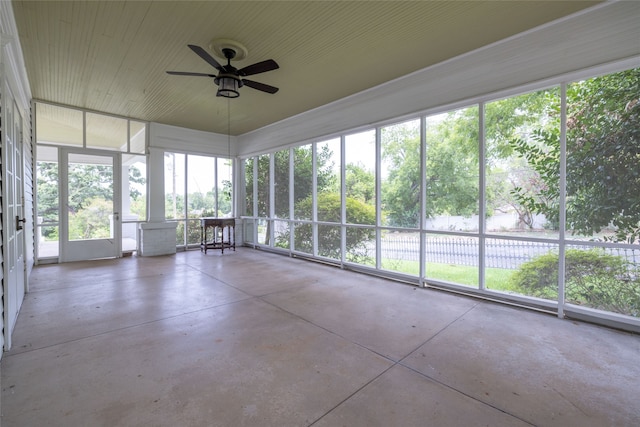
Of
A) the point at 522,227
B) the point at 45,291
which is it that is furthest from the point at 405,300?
the point at 45,291

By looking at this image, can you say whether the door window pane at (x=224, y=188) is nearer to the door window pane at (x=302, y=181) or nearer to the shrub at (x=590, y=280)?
the door window pane at (x=302, y=181)

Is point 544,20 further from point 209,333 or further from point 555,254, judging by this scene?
point 209,333

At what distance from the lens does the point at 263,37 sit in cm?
341

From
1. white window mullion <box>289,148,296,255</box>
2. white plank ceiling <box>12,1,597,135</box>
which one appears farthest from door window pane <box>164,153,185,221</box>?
white window mullion <box>289,148,296,255</box>

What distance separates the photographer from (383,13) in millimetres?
3006

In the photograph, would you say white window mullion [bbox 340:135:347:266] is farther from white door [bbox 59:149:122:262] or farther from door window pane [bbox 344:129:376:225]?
white door [bbox 59:149:122:262]

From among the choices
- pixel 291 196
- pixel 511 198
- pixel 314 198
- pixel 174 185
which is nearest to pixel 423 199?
pixel 511 198

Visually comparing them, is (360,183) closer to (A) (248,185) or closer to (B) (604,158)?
(B) (604,158)

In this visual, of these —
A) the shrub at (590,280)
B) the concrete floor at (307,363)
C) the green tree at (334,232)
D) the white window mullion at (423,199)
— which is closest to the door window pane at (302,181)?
the green tree at (334,232)

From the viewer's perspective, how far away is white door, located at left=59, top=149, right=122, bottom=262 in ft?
19.5

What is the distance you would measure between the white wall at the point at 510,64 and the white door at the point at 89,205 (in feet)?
17.1

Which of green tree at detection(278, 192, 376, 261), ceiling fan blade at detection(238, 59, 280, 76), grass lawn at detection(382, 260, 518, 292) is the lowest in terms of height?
grass lawn at detection(382, 260, 518, 292)

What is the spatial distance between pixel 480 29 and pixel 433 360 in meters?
3.55

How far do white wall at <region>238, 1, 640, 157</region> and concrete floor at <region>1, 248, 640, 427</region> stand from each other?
2.79 m
